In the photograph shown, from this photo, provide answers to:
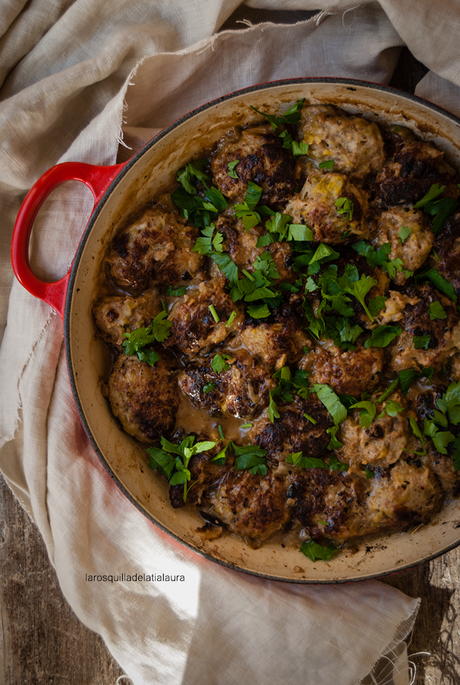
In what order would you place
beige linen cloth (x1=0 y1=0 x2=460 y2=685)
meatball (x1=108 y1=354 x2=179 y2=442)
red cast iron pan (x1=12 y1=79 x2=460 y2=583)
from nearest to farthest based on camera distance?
red cast iron pan (x1=12 y1=79 x2=460 y2=583)
meatball (x1=108 y1=354 x2=179 y2=442)
beige linen cloth (x1=0 y1=0 x2=460 y2=685)

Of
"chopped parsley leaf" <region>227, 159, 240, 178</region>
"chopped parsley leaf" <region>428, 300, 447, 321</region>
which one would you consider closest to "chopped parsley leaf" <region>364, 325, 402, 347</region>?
"chopped parsley leaf" <region>428, 300, 447, 321</region>

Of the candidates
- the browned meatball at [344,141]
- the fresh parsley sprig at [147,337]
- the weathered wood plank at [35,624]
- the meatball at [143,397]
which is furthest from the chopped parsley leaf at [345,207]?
the weathered wood plank at [35,624]

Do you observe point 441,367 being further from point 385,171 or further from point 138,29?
point 138,29

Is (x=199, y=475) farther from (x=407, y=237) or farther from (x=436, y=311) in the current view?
(x=407, y=237)

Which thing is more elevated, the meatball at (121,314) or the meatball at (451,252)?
the meatball at (451,252)

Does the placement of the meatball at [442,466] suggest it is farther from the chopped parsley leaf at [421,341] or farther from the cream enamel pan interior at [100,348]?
the chopped parsley leaf at [421,341]

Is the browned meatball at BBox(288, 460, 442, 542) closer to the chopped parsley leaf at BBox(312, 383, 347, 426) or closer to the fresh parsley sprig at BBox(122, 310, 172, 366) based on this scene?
the chopped parsley leaf at BBox(312, 383, 347, 426)

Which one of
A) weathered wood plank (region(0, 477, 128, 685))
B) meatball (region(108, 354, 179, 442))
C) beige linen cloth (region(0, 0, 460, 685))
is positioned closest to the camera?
meatball (region(108, 354, 179, 442))
